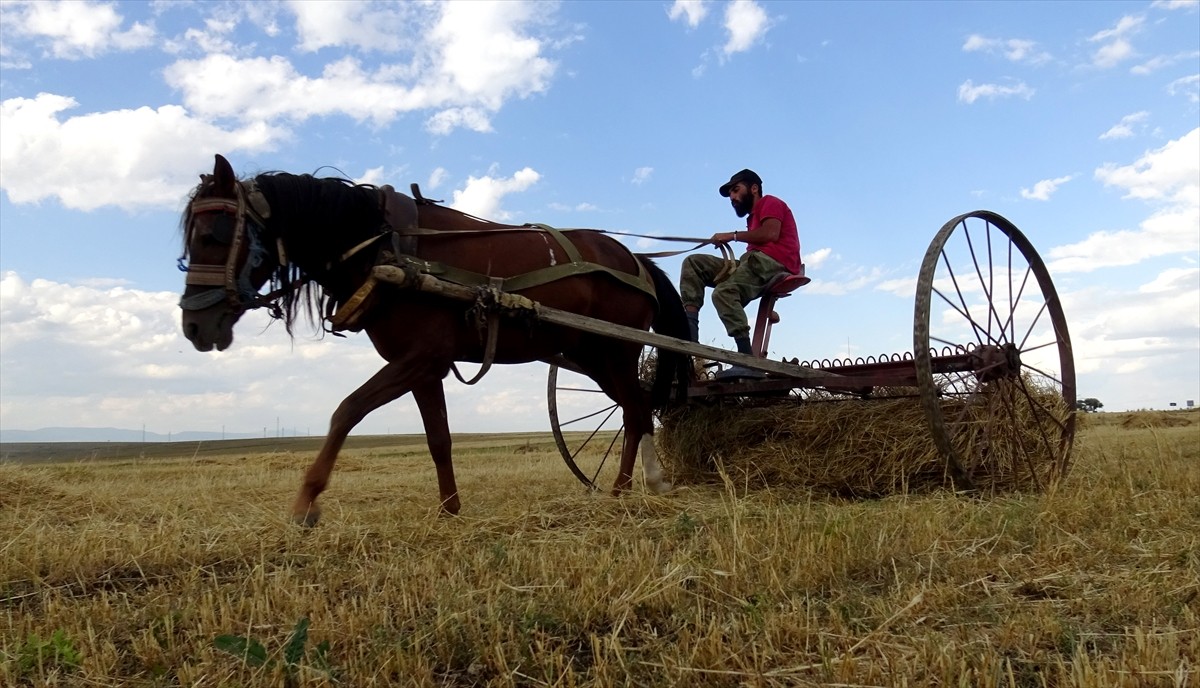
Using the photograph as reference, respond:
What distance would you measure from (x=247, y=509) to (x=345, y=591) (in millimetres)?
2521

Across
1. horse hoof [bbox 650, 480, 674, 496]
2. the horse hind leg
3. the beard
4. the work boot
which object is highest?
the beard

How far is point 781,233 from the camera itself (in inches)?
229

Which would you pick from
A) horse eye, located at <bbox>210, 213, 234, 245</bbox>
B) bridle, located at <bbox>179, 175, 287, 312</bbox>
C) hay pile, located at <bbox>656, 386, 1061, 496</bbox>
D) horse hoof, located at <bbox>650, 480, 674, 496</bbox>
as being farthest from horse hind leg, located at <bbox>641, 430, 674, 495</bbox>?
horse eye, located at <bbox>210, 213, 234, 245</bbox>

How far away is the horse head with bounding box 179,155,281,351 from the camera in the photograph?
3.90 metres

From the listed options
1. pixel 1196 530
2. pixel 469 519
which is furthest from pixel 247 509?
pixel 1196 530

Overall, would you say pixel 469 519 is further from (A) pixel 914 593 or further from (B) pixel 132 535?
(A) pixel 914 593

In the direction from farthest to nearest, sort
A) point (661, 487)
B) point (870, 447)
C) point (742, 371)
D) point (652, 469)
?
point (652, 469)
point (661, 487)
point (742, 371)
point (870, 447)

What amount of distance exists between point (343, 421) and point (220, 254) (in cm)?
100

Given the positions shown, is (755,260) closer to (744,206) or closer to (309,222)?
(744,206)

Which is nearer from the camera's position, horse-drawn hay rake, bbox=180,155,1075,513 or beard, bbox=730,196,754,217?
horse-drawn hay rake, bbox=180,155,1075,513

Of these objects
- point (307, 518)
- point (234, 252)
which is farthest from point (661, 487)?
point (234, 252)

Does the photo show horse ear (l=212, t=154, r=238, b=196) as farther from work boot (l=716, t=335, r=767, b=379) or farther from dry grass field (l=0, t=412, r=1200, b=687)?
work boot (l=716, t=335, r=767, b=379)

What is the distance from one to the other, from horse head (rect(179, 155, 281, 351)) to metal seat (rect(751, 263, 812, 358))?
3341 mm

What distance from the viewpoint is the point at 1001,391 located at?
5.10m
